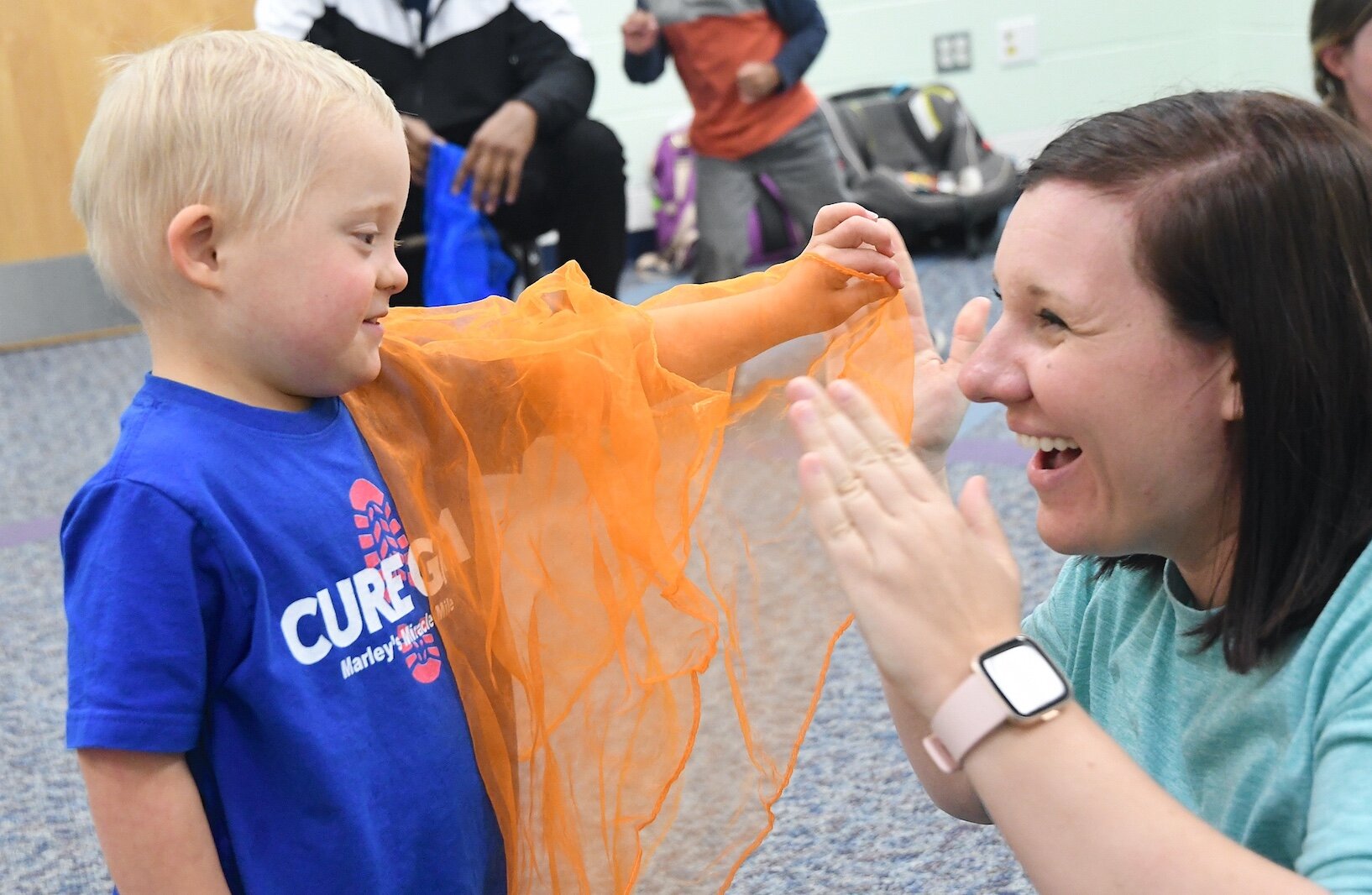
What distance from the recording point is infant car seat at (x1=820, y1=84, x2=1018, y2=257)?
4664mm

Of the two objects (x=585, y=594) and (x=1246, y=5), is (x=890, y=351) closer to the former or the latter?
(x=585, y=594)

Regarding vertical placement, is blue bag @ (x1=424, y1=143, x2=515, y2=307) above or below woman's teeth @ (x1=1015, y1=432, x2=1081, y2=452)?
below

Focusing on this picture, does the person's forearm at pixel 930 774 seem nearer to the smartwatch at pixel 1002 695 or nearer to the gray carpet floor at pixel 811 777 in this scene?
the smartwatch at pixel 1002 695

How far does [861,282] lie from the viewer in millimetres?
1189

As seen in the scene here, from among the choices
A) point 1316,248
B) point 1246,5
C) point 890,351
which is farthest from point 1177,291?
point 1246,5

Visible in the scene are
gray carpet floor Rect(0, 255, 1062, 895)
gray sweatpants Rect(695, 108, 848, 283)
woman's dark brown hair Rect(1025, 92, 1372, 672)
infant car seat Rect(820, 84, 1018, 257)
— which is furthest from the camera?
infant car seat Rect(820, 84, 1018, 257)

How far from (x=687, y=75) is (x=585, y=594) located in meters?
2.73

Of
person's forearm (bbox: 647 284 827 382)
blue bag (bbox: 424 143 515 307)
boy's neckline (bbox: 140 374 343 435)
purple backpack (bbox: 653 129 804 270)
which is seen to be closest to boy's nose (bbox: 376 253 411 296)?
boy's neckline (bbox: 140 374 343 435)

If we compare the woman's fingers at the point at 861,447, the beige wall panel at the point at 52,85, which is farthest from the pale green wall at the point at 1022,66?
the woman's fingers at the point at 861,447

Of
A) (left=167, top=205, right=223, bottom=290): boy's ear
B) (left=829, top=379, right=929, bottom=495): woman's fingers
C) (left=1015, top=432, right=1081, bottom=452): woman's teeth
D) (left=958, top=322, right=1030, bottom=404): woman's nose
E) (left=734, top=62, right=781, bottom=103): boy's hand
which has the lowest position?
(left=734, top=62, right=781, bottom=103): boy's hand

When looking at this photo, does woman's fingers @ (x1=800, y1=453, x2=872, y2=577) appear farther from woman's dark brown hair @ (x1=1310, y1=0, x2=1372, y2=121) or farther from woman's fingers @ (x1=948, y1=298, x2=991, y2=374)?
woman's dark brown hair @ (x1=1310, y1=0, x2=1372, y2=121)

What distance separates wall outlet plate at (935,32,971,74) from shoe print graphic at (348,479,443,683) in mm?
4769

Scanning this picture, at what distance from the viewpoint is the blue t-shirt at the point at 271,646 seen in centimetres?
85

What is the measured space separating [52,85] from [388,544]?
4.14 metres
